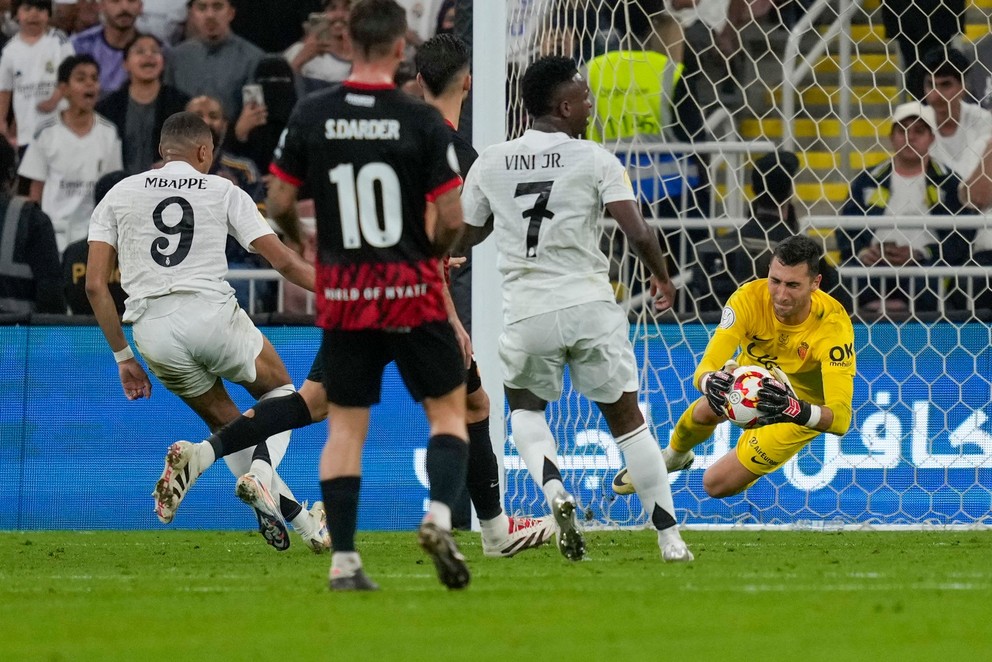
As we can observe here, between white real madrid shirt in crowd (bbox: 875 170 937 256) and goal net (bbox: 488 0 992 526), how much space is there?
2 cm

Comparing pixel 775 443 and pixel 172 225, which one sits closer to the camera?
pixel 172 225

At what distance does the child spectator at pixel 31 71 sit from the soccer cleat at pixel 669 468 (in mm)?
5639

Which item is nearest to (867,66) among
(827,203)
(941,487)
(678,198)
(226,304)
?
(827,203)

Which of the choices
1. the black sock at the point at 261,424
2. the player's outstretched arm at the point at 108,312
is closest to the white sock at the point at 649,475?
the black sock at the point at 261,424

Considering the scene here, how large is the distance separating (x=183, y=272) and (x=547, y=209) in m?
2.02

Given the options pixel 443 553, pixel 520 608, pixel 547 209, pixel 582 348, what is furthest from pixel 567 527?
pixel 520 608

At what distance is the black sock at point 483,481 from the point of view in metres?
6.51

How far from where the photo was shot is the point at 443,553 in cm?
449

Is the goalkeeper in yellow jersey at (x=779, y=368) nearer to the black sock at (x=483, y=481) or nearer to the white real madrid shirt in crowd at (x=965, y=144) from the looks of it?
the black sock at (x=483, y=481)

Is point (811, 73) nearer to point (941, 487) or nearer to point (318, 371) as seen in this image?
point (941, 487)

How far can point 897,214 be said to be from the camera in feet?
33.3

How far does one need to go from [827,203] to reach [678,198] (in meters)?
1.27

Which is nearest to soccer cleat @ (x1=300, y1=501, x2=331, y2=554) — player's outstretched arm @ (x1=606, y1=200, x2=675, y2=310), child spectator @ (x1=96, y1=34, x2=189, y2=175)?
player's outstretched arm @ (x1=606, y1=200, x2=675, y2=310)

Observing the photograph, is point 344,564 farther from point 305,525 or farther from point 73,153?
point 73,153
